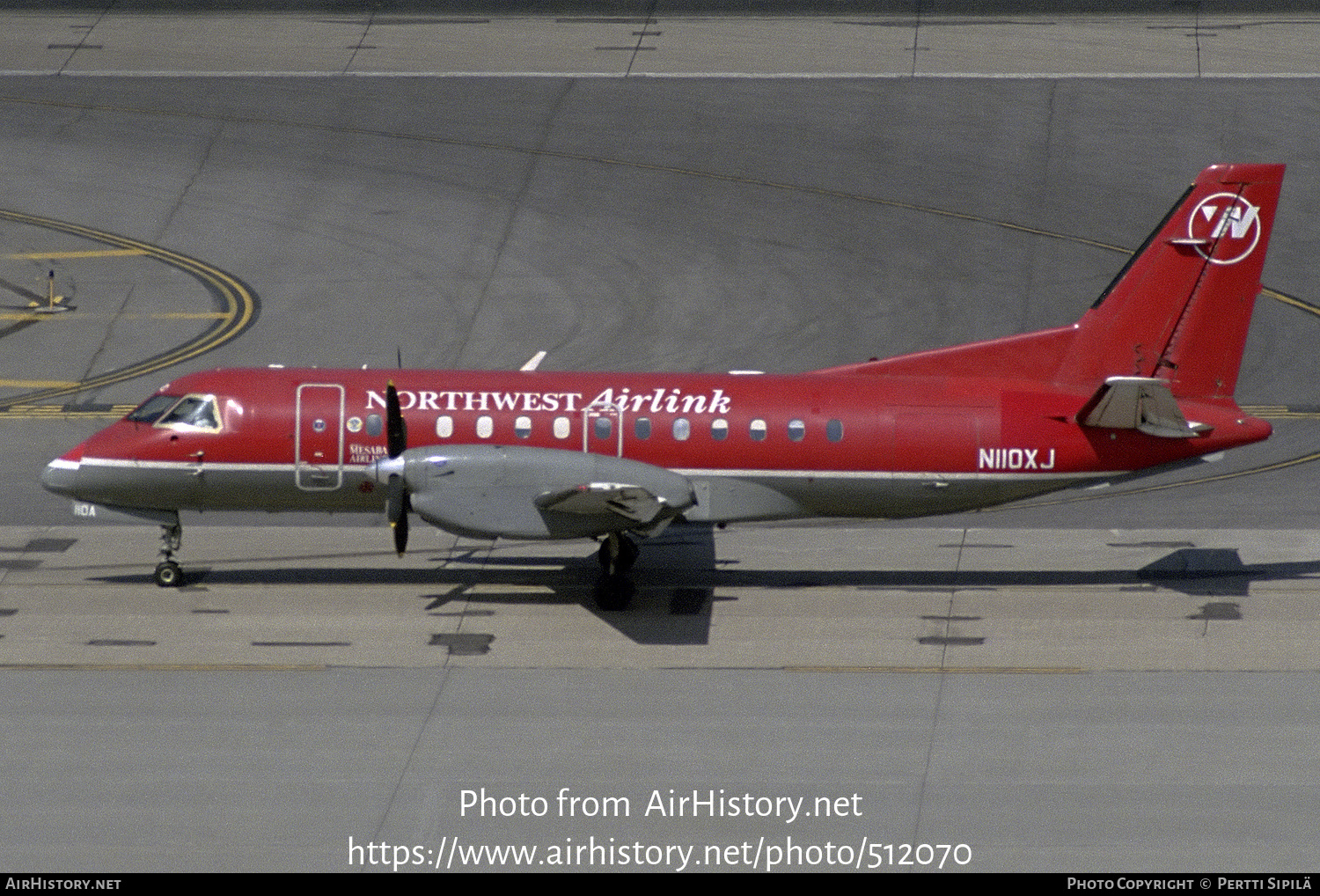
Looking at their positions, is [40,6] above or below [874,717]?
above

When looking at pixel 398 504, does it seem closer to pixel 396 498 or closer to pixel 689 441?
pixel 396 498

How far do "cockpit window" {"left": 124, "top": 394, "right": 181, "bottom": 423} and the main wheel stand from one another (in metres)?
2.35

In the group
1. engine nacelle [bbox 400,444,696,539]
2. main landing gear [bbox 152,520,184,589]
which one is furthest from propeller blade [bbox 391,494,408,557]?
main landing gear [bbox 152,520,184,589]

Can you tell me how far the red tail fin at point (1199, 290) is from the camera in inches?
1101

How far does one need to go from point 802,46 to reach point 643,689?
37.7 m

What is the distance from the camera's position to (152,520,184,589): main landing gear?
2850cm

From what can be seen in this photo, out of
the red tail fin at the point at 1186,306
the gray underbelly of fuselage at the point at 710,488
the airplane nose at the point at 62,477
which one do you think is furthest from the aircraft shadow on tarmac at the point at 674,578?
the red tail fin at the point at 1186,306

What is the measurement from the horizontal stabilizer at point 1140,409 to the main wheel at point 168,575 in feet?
47.9

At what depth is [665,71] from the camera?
2215 inches

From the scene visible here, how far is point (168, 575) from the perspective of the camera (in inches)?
1123

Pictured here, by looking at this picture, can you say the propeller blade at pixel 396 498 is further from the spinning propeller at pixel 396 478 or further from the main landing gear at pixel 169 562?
the main landing gear at pixel 169 562
